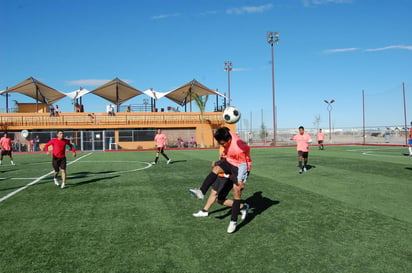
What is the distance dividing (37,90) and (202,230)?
2084 inches

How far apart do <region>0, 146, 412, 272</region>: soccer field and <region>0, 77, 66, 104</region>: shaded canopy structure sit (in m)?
45.9

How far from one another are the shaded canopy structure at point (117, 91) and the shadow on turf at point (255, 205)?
45.4 m

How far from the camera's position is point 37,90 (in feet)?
170

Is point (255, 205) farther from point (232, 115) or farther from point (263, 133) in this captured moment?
point (263, 133)

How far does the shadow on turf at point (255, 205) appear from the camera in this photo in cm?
670

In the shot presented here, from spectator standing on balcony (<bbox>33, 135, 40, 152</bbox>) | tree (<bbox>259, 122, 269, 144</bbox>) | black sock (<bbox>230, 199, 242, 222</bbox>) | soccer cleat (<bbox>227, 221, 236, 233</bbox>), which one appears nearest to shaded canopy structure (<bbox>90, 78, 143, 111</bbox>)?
spectator standing on balcony (<bbox>33, 135, 40, 152</bbox>)

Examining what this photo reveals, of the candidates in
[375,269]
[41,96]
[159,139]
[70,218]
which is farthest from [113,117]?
[375,269]

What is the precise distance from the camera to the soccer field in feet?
14.3

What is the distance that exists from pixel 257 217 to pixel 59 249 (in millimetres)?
3548

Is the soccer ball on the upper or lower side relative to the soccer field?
upper

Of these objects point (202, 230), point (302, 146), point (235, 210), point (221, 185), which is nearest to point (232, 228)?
point (235, 210)

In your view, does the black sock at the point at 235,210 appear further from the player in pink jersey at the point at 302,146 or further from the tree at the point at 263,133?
the tree at the point at 263,133

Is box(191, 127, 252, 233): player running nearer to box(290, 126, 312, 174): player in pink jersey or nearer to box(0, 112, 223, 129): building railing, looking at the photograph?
box(290, 126, 312, 174): player in pink jersey

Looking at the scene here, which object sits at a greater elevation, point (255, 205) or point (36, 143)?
point (36, 143)
